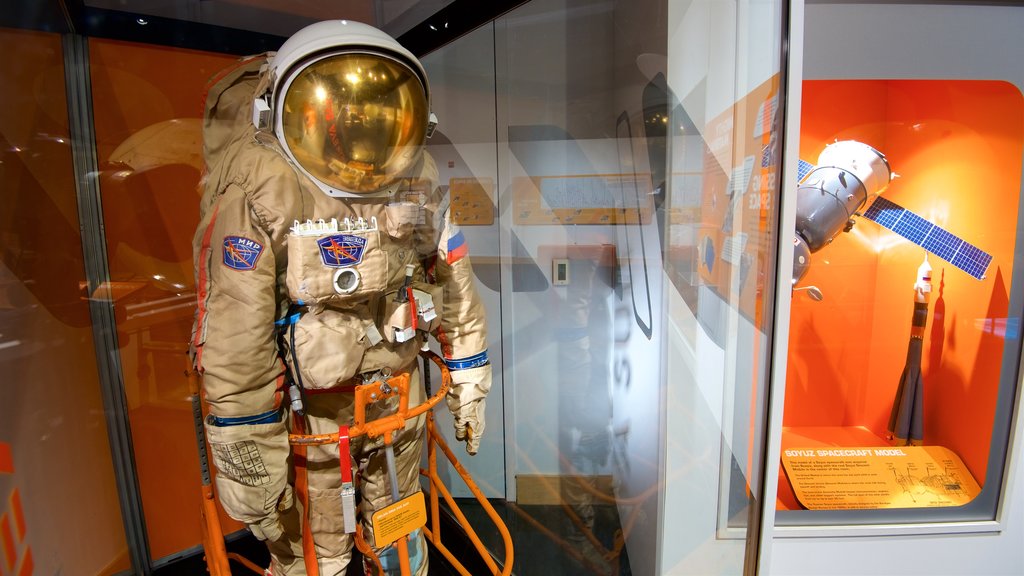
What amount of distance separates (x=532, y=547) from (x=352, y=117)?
6.55 ft

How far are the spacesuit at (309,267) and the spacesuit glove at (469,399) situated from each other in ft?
0.53

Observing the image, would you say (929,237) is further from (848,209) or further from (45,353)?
(45,353)

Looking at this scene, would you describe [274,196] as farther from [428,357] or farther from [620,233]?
[620,233]

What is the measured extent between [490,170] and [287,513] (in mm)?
1451

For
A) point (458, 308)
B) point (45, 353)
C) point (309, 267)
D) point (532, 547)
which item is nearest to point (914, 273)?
point (458, 308)

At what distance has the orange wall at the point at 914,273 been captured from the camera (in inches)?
74.3

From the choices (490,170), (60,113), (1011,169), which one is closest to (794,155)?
(490,170)

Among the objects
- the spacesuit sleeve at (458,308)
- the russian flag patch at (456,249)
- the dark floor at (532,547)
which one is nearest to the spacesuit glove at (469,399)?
the spacesuit sleeve at (458,308)

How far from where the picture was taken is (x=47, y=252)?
1.37 metres

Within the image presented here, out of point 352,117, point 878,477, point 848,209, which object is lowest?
point 878,477

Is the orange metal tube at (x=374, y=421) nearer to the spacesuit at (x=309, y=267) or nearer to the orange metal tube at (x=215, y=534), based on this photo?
the spacesuit at (x=309, y=267)

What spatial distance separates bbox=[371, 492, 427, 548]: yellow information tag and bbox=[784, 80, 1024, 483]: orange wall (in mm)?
1751

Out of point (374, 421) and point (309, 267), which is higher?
point (309, 267)

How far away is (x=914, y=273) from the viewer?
81.7 inches
